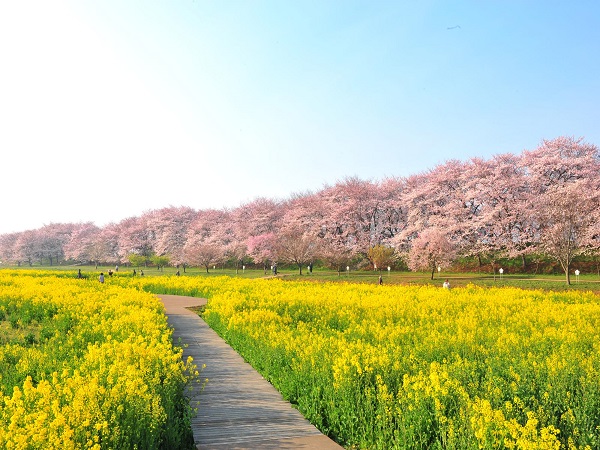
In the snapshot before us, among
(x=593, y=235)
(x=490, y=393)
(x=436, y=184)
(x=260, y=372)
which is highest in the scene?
(x=436, y=184)

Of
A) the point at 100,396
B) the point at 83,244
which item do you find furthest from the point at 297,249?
the point at 83,244

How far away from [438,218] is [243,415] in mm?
52994

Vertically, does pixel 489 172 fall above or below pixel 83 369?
above

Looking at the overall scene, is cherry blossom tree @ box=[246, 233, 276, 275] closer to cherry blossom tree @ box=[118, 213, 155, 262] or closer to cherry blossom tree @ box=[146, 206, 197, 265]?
cherry blossom tree @ box=[146, 206, 197, 265]

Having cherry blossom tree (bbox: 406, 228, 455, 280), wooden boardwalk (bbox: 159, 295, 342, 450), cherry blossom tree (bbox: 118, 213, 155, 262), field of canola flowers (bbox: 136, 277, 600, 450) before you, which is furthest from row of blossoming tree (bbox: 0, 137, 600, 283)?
wooden boardwalk (bbox: 159, 295, 342, 450)

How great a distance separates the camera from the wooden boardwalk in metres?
5.60

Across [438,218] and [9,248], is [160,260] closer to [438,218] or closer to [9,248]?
[438,218]

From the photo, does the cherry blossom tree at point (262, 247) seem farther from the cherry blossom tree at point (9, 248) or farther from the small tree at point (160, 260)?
the cherry blossom tree at point (9, 248)

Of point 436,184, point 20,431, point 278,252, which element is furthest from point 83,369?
point 436,184

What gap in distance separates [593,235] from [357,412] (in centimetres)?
4685

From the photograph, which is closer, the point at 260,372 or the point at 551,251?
the point at 260,372

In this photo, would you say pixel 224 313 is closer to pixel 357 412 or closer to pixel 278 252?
pixel 357 412

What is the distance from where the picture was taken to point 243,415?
6.53 meters

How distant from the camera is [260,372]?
922cm
